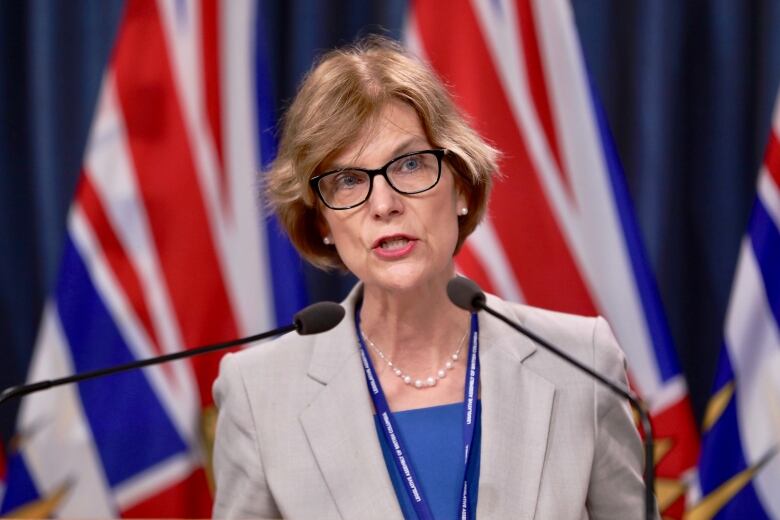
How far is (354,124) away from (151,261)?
1.05 metres

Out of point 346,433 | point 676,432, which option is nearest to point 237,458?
point 346,433

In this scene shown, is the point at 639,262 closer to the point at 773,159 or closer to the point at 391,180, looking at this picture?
the point at 773,159

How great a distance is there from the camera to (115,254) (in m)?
2.51

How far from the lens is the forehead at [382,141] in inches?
63.2

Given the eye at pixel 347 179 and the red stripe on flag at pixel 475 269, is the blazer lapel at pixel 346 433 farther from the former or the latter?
the red stripe on flag at pixel 475 269

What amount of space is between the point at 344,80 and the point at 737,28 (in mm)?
1134

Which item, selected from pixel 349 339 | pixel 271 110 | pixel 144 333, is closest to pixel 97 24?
pixel 271 110

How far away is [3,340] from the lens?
2607 mm

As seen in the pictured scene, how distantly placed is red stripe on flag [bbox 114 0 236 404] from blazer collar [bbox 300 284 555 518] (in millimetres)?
815

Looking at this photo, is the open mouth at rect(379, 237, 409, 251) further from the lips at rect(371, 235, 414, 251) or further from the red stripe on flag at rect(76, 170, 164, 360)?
the red stripe on flag at rect(76, 170, 164, 360)

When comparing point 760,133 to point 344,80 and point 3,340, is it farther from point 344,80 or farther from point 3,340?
point 3,340

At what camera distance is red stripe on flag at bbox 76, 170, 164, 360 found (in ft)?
8.20

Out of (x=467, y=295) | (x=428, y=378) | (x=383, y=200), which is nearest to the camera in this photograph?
(x=467, y=295)

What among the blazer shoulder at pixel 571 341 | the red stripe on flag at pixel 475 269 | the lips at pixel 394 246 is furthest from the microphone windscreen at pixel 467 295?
the red stripe on flag at pixel 475 269
